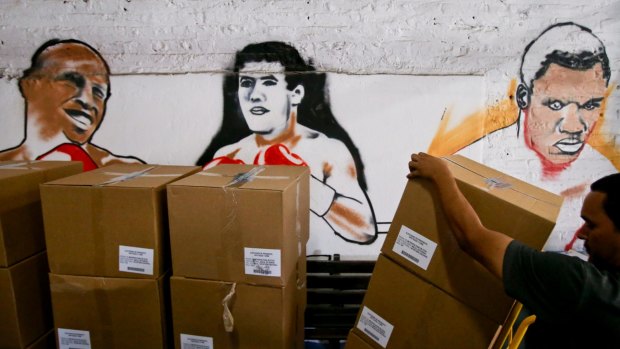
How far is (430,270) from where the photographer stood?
0.99 m

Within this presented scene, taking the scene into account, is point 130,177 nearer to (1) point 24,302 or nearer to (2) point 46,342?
(1) point 24,302

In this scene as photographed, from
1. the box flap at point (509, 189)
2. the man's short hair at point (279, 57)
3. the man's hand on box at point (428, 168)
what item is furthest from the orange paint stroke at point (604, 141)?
the man's short hair at point (279, 57)

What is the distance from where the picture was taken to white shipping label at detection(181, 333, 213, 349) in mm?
1152

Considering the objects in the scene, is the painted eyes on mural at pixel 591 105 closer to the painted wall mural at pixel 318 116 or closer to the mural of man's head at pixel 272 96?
the painted wall mural at pixel 318 116

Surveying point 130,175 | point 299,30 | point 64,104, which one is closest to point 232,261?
point 130,175

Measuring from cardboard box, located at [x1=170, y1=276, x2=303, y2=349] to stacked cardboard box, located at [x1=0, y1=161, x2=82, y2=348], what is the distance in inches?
20.6

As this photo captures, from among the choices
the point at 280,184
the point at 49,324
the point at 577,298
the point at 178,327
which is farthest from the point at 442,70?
the point at 49,324

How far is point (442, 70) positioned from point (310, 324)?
4.42 ft

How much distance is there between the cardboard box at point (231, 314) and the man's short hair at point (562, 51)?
5.17 feet

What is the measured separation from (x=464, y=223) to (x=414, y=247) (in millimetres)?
175

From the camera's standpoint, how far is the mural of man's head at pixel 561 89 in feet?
5.72

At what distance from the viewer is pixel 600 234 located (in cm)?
85

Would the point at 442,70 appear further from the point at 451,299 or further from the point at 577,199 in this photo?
the point at 451,299

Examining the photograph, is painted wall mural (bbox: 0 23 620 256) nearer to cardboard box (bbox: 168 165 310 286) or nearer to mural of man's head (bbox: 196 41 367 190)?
mural of man's head (bbox: 196 41 367 190)
